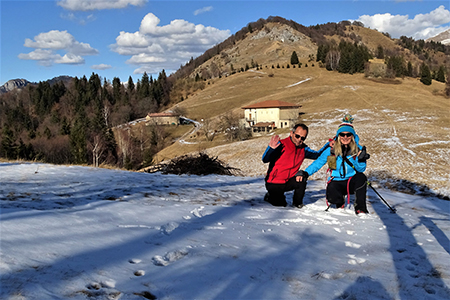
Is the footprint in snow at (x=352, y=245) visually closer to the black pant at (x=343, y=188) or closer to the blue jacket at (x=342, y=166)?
the black pant at (x=343, y=188)

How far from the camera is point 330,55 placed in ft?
380

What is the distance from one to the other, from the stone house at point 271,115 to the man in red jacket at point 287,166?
2344 inches

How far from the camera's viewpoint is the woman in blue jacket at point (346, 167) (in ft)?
20.2

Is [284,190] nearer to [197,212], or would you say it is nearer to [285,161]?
[285,161]

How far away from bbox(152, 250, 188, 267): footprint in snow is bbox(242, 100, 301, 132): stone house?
6310 centimetres

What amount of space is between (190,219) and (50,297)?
2661 millimetres

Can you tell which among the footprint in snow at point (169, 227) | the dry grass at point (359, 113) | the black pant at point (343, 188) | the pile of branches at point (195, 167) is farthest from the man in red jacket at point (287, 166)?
the dry grass at point (359, 113)

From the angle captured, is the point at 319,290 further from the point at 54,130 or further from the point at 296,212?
the point at 54,130

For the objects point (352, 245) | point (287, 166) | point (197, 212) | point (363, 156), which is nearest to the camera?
point (352, 245)

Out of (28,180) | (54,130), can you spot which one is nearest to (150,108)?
(54,130)

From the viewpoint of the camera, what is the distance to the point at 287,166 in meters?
6.52

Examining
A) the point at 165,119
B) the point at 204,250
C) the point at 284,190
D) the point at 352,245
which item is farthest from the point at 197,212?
the point at 165,119

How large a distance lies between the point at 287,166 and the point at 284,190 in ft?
1.70

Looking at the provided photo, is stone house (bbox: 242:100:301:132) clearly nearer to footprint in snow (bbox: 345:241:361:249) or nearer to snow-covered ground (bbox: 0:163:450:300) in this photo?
snow-covered ground (bbox: 0:163:450:300)
